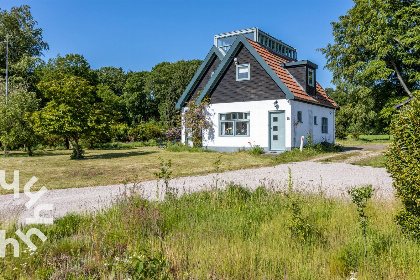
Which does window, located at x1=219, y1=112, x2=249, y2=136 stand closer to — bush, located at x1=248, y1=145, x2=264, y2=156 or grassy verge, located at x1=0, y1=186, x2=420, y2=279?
bush, located at x1=248, y1=145, x2=264, y2=156

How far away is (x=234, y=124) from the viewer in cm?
2077

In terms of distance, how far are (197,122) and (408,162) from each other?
61.1ft

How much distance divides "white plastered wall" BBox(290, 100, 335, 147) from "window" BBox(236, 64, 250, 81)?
3672mm

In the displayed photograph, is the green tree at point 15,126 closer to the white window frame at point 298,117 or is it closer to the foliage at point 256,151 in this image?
the foliage at point 256,151

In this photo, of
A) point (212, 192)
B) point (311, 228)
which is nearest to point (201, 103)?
point (212, 192)

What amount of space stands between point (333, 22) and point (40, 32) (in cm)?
4126

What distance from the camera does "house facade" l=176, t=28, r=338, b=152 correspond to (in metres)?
19.1

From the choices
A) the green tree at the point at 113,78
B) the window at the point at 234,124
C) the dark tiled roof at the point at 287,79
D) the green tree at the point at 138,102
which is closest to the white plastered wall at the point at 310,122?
the dark tiled roof at the point at 287,79

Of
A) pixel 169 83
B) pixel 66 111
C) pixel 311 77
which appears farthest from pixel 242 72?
pixel 169 83

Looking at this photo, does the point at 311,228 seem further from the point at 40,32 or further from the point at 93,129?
the point at 40,32

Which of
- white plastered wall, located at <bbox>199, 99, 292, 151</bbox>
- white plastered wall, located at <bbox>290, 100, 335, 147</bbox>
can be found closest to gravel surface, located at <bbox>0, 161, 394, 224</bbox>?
white plastered wall, located at <bbox>290, 100, 335, 147</bbox>

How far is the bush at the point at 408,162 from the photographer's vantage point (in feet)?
11.6

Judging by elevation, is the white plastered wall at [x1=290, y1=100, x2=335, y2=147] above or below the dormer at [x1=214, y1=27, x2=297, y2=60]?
below

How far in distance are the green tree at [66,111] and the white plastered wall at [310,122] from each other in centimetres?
1227
